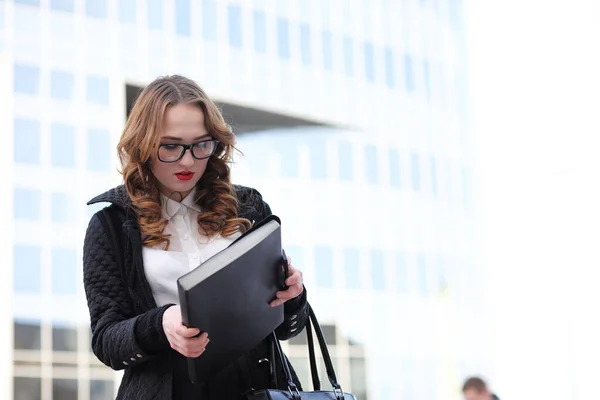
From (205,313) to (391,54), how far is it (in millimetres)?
43608

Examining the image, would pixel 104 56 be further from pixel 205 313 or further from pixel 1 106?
pixel 205 313

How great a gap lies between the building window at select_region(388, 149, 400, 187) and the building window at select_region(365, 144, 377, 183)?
1.02 m

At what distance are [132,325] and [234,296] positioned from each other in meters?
0.30

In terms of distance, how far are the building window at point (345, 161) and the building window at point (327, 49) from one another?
340 cm

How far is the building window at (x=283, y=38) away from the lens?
40.2 metres

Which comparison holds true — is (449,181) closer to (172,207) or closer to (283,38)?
(283,38)

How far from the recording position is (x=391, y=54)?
45031 millimetres

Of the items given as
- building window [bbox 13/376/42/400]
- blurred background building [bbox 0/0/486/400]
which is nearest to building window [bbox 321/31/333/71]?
blurred background building [bbox 0/0/486/400]

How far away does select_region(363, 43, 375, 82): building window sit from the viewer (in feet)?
143

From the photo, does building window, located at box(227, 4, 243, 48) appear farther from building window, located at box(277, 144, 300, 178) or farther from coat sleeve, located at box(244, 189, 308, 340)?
coat sleeve, located at box(244, 189, 308, 340)

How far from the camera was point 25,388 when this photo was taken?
33.0m

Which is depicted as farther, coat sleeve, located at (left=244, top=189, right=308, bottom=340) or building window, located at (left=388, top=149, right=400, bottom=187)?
building window, located at (left=388, top=149, right=400, bottom=187)

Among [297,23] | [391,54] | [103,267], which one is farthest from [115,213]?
[391,54]

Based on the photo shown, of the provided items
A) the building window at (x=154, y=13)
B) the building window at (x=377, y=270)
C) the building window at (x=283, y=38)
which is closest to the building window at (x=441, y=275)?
the building window at (x=377, y=270)
